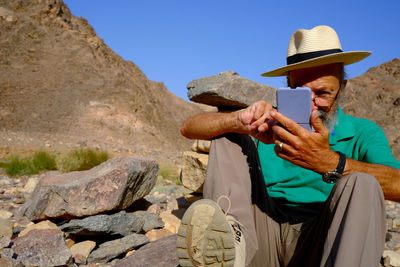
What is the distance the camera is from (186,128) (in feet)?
8.01

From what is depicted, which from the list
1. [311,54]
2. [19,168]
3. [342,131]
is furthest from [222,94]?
[19,168]

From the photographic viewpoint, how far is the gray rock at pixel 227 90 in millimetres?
3443

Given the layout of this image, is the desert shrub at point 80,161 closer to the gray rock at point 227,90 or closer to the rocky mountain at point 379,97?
the gray rock at point 227,90

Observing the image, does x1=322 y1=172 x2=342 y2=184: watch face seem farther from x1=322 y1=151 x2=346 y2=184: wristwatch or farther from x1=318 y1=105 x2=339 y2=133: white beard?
x1=318 y1=105 x2=339 y2=133: white beard

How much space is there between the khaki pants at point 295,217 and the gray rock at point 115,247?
4.57 feet

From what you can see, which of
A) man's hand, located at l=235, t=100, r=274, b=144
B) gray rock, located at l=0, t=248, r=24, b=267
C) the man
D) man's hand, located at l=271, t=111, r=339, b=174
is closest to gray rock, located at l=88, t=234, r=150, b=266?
gray rock, located at l=0, t=248, r=24, b=267

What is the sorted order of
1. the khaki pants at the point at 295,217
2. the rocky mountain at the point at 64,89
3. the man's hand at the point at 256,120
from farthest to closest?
the rocky mountain at the point at 64,89 → the man's hand at the point at 256,120 → the khaki pants at the point at 295,217

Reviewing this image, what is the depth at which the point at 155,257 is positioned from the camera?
2.60m

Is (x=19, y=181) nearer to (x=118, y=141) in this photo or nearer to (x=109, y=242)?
(x=109, y=242)

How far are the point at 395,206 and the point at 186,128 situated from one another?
479 cm

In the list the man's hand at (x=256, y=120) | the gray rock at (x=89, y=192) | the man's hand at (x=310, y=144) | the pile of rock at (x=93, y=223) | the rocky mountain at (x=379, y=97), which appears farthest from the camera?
the rocky mountain at (x=379, y=97)

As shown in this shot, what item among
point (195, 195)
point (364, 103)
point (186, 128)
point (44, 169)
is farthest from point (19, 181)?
point (364, 103)

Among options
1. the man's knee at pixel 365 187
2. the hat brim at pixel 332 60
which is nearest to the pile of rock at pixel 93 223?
the man's knee at pixel 365 187

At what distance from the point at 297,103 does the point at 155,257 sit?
164 centimetres
